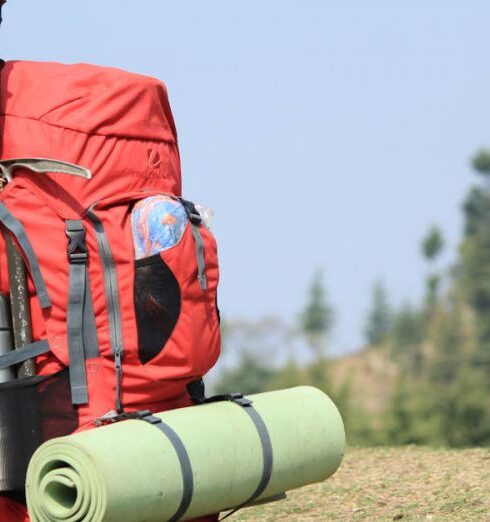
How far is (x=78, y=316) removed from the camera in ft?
16.4

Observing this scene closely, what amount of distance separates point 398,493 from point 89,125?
10.1 feet

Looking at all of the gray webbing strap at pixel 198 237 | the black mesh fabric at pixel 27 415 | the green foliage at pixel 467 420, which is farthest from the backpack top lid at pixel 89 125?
the green foliage at pixel 467 420

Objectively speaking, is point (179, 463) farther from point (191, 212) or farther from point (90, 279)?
point (191, 212)

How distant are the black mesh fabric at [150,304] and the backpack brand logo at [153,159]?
1.40ft

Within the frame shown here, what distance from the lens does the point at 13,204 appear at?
5062mm

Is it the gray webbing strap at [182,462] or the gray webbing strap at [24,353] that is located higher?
the gray webbing strap at [24,353]

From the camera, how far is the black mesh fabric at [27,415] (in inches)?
199

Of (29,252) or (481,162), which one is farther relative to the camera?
(481,162)

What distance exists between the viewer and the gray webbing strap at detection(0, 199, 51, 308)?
500 cm

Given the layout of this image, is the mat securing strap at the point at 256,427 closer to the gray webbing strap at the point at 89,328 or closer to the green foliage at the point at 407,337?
→ the gray webbing strap at the point at 89,328

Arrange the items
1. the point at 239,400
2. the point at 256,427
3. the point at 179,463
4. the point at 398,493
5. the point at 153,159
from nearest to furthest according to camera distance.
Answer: the point at 179,463
the point at 256,427
the point at 239,400
the point at 153,159
the point at 398,493

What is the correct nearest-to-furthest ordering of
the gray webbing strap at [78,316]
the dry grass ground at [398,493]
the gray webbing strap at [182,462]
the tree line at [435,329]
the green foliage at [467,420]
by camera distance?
the gray webbing strap at [182,462] → the gray webbing strap at [78,316] → the dry grass ground at [398,493] → the green foliage at [467,420] → the tree line at [435,329]

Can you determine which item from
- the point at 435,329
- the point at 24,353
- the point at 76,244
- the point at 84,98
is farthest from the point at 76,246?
the point at 435,329

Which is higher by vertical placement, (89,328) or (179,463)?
(89,328)
